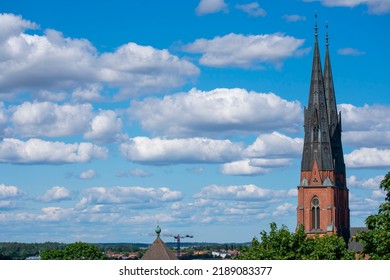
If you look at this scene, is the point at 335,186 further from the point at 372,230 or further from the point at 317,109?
the point at 372,230

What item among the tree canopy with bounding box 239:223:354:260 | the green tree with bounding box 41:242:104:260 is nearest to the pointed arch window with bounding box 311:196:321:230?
the green tree with bounding box 41:242:104:260

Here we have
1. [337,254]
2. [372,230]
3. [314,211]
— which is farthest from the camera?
[314,211]

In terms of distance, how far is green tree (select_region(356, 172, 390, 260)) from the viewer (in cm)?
4303

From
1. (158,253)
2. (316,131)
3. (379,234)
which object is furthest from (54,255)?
(379,234)

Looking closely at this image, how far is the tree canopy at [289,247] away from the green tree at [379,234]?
1920 cm

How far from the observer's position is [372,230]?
1775 inches

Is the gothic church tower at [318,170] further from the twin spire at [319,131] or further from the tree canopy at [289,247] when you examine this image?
the tree canopy at [289,247]

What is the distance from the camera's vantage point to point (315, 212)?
15862 centimetres

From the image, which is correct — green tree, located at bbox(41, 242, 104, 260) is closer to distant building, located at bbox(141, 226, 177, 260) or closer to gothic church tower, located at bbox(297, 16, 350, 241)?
distant building, located at bbox(141, 226, 177, 260)

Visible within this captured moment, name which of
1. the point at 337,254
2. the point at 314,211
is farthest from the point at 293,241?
the point at 314,211
